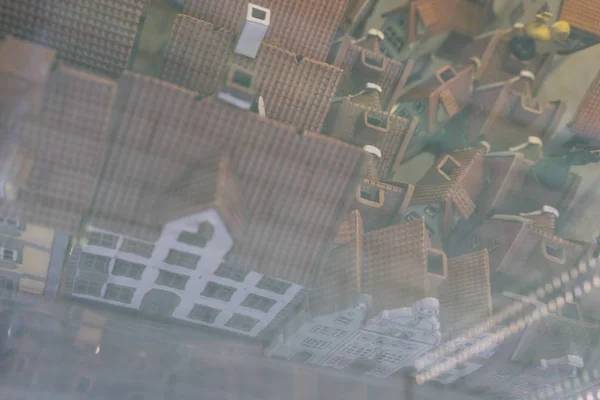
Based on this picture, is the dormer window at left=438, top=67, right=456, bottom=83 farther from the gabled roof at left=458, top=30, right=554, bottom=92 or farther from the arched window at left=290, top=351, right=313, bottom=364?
the arched window at left=290, top=351, right=313, bottom=364

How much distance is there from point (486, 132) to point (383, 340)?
3.74 m

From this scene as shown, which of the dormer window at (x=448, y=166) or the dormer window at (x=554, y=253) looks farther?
the dormer window at (x=448, y=166)

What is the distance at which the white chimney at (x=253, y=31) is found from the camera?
618 centimetres

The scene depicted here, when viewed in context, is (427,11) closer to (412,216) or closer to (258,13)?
(412,216)

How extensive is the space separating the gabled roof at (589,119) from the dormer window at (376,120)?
3.43 metres

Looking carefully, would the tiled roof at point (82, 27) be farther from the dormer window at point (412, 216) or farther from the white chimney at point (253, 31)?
the dormer window at point (412, 216)

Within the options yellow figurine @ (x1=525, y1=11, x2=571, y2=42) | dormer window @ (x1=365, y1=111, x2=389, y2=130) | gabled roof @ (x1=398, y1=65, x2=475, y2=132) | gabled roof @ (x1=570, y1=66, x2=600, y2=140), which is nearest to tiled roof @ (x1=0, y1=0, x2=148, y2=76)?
dormer window @ (x1=365, y1=111, x2=389, y2=130)

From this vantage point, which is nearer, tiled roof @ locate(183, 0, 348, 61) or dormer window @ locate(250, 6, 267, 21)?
dormer window @ locate(250, 6, 267, 21)

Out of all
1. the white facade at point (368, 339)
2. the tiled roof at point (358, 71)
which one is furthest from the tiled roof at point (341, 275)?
the tiled roof at point (358, 71)

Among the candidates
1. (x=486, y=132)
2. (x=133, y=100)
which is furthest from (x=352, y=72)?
(x=133, y=100)

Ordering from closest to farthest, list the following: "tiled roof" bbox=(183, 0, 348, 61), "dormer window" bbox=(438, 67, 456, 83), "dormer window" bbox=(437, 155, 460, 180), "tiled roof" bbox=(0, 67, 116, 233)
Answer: "tiled roof" bbox=(0, 67, 116, 233) < "tiled roof" bbox=(183, 0, 348, 61) < "dormer window" bbox=(437, 155, 460, 180) < "dormer window" bbox=(438, 67, 456, 83)

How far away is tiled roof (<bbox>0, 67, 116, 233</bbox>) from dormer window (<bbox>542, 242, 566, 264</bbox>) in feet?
Answer: 19.0

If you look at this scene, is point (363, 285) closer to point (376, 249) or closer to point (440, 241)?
point (376, 249)

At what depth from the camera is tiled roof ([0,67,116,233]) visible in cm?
501
